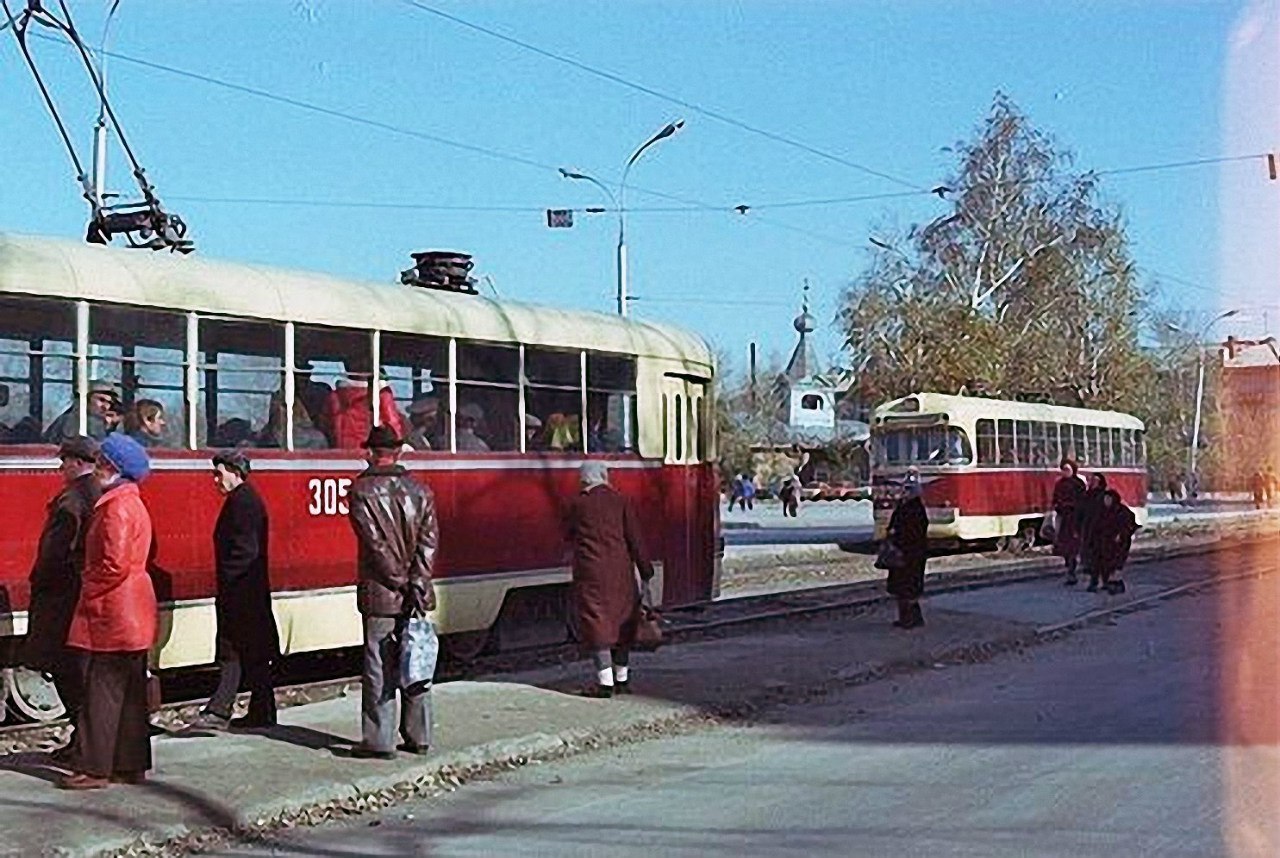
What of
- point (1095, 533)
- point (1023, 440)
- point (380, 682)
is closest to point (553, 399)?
point (380, 682)

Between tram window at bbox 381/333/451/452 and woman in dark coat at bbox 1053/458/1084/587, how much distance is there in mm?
12329

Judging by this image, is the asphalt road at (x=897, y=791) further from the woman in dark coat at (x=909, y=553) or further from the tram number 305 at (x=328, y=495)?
the woman in dark coat at (x=909, y=553)

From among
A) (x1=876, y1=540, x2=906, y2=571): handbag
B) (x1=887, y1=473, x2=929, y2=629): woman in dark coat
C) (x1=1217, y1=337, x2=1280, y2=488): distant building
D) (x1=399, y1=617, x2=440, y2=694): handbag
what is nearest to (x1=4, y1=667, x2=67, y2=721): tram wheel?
(x1=399, y1=617, x2=440, y2=694): handbag

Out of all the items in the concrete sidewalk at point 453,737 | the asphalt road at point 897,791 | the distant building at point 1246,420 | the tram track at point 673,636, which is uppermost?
the distant building at point 1246,420

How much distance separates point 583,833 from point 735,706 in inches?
189

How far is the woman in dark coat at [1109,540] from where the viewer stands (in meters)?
25.3

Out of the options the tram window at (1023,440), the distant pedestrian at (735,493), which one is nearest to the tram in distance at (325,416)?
the tram window at (1023,440)

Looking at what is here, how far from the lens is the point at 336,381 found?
14.6 m

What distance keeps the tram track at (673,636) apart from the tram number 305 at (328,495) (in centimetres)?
133

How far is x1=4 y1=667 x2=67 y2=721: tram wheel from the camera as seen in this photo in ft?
39.9

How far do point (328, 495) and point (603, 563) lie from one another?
222 centimetres

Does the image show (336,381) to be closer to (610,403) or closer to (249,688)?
(249,688)

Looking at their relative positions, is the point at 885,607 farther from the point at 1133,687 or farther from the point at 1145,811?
the point at 1145,811

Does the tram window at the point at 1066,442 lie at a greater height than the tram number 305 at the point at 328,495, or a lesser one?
greater
